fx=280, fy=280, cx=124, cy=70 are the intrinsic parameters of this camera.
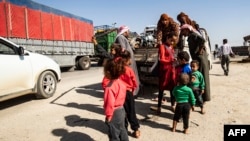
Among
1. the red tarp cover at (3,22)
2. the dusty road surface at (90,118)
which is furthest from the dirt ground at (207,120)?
the red tarp cover at (3,22)

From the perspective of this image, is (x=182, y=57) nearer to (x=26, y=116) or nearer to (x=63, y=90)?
(x=26, y=116)

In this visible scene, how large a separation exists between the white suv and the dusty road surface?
0.39 metres

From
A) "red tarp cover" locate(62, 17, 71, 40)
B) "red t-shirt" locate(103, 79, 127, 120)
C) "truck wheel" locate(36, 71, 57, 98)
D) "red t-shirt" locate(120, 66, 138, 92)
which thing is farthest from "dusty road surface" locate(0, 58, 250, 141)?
"red tarp cover" locate(62, 17, 71, 40)

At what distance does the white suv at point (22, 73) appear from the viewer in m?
→ 6.38

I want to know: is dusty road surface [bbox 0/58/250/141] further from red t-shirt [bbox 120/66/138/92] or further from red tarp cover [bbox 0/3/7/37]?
red tarp cover [bbox 0/3/7/37]

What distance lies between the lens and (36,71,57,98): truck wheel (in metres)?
7.37

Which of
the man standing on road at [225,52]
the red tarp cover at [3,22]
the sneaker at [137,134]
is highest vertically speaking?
the red tarp cover at [3,22]

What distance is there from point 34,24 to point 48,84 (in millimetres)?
7220

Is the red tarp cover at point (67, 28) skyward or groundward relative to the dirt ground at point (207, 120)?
skyward

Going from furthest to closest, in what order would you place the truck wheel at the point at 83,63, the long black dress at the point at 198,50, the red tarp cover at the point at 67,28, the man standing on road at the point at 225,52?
the truck wheel at the point at 83,63
the red tarp cover at the point at 67,28
the man standing on road at the point at 225,52
the long black dress at the point at 198,50

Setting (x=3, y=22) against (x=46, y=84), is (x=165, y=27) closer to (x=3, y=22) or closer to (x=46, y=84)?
A: (x=46, y=84)

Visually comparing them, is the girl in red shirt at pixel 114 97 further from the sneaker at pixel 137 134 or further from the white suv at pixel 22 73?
the white suv at pixel 22 73

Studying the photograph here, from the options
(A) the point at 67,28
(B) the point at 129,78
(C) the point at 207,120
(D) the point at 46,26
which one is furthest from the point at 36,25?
(C) the point at 207,120

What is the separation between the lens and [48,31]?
14914mm
